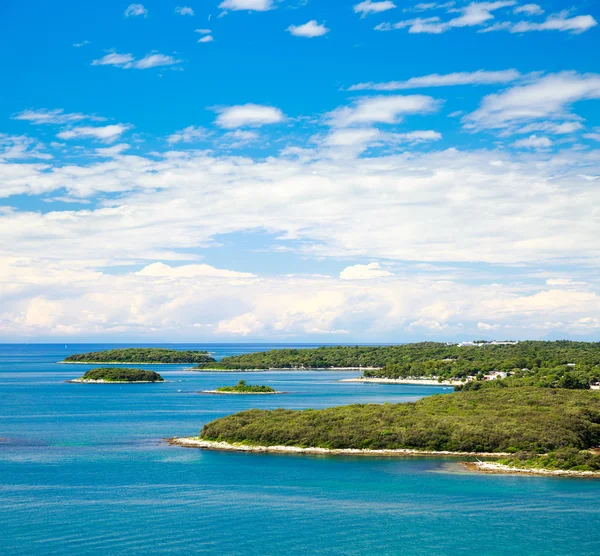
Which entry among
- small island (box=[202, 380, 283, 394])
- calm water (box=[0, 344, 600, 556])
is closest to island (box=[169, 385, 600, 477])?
calm water (box=[0, 344, 600, 556])

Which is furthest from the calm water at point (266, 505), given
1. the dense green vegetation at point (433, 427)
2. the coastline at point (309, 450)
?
the dense green vegetation at point (433, 427)

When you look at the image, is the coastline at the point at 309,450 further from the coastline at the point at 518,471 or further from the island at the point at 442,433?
the coastline at the point at 518,471

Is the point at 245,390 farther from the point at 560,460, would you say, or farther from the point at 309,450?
the point at 560,460

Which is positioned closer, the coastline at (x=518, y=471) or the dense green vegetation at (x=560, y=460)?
the coastline at (x=518, y=471)

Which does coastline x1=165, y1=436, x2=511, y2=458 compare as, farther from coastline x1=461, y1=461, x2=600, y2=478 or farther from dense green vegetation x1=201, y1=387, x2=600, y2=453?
coastline x1=461, y1=461, x2=600, y2=478

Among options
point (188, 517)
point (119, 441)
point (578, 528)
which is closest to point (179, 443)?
point (119, 441)

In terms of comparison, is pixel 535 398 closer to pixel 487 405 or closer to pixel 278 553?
pixel 487 405
